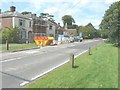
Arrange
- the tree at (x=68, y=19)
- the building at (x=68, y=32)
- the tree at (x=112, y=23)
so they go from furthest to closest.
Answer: the tree at (x=68, y=19) < the building at (x=68, y=32) < the tree at (x=112, y=23)

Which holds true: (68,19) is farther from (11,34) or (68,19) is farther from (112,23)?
(112,23)

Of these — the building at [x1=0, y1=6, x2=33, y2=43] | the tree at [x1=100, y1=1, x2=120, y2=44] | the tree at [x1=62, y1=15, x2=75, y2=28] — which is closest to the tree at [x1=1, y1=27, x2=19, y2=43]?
the building at [x1=0, y1=6, x2=33, y2=43]

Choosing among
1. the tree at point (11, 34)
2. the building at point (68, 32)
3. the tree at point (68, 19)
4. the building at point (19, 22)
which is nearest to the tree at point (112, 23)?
the tree at point (11, 34)

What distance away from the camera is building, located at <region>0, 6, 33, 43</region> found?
68875mm

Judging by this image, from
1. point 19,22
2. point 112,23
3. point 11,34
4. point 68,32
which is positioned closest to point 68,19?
point 68,32

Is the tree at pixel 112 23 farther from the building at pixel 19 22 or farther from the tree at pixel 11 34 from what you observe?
the building at pixel 19 22

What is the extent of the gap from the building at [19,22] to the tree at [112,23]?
19419 millimetres

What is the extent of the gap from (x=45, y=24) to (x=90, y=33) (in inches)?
2580

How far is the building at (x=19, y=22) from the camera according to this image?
6888 centimetres

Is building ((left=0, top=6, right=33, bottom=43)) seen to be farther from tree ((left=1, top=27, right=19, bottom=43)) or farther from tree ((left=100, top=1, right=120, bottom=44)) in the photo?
tree ((left=100, top=1, right=120, bottom=44))

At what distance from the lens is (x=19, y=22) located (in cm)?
7081

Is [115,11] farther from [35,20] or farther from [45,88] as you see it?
[45,88]

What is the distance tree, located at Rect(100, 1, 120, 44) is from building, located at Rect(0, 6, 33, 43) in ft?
63.7

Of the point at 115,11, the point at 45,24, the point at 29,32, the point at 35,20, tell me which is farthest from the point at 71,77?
the point at 45,24
